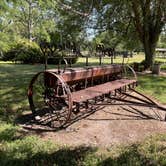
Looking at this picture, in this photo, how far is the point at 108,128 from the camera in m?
5.99

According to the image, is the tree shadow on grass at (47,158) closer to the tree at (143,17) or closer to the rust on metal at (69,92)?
the rust on metal at (69,92)

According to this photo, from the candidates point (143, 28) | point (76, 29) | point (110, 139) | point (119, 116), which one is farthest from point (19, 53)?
point (110, 139)

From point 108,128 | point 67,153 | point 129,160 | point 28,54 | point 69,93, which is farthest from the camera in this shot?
point 28,54

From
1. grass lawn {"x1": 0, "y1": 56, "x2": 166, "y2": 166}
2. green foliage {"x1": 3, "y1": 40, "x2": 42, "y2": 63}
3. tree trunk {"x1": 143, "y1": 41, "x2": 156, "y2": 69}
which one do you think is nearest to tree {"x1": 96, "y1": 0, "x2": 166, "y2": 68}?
tree trunk {"x1": 143, "y1": 41, "x2": 156, "y2": 69}

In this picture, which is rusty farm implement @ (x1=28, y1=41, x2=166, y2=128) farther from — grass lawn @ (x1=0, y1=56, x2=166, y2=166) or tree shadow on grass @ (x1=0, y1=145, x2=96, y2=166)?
tree shadow on grass @ (x1=0, y1=145, x2=96, y2=166)

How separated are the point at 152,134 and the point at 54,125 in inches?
74.7

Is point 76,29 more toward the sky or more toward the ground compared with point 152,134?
more toward the sky

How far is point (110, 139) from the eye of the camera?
5.35 m

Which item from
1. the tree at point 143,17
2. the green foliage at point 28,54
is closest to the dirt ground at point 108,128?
the tree at point 143,17

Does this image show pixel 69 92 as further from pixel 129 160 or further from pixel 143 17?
pixel 143 17

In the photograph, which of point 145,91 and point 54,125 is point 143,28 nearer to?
point 145,91

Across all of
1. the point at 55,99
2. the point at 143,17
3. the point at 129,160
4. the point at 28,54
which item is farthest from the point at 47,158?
the point at 28,54

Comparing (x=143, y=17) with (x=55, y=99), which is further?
(x=143, y=17)

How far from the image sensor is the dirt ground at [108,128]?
209 inches
